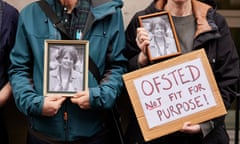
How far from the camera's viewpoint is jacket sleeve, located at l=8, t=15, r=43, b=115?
2.43m

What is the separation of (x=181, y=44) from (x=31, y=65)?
0.84 meters

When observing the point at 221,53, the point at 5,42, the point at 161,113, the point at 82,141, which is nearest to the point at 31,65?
the point at 5,42

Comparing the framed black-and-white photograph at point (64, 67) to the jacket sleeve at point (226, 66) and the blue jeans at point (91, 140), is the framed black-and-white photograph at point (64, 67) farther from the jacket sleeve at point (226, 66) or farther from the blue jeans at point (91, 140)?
the jacket sleeve at point (226, 66)

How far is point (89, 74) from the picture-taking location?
2.46 m

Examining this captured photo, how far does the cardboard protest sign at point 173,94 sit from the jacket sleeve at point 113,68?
13 cm

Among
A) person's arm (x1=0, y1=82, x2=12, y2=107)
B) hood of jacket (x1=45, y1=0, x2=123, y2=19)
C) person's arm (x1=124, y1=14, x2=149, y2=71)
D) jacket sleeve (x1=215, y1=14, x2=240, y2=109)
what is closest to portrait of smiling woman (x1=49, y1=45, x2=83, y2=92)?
hood of jacket (x1=45, y1=0, x2=123, y2=19)

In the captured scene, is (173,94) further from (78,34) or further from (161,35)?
(78,34)

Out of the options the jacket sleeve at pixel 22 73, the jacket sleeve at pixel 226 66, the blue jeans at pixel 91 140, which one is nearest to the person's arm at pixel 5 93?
Result: the jacket sleeve at pixel 22 73

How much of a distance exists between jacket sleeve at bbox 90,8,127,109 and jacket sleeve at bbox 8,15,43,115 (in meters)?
0.34

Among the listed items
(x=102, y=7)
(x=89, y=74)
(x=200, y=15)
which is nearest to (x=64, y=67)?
(x=89, y=74)

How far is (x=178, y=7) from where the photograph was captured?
2.55 m

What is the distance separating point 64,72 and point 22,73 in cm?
28

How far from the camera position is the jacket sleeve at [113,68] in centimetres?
245

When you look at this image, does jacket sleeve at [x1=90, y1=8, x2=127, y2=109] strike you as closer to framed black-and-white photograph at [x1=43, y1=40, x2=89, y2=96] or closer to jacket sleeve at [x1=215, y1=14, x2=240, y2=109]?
framed black-and-white photograph at [x1=43, y1=40, x2=89, y2=96]
